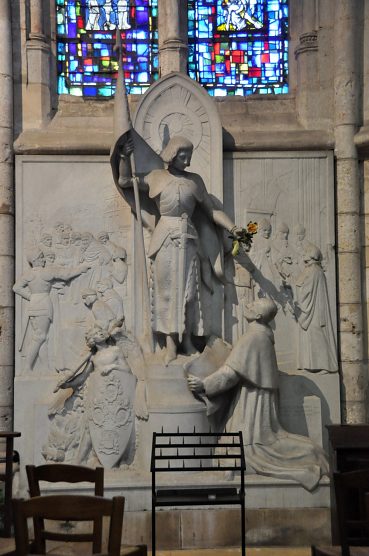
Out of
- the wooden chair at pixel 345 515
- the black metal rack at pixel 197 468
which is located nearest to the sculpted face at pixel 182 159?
the black metal rack at pixel 197 468

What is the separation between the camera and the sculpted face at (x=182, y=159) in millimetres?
9070

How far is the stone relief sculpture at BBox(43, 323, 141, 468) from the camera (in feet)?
28.6

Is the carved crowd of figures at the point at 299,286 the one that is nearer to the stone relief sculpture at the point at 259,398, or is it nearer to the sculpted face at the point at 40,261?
the stone relief sculpture at the point at 259,398

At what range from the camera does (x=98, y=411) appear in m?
8.73

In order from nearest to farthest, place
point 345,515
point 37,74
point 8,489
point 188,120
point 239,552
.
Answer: point 345,515
point 8,489
point 239,552
point 188,120
point 37,74

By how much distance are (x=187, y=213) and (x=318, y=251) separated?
51.2 inches

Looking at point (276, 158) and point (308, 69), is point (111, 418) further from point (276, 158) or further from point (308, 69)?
point (308, 69)

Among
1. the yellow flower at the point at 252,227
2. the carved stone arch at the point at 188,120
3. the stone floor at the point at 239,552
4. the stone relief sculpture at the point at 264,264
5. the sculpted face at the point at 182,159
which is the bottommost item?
the stone floor at the point at 239,552

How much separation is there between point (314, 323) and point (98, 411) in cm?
210

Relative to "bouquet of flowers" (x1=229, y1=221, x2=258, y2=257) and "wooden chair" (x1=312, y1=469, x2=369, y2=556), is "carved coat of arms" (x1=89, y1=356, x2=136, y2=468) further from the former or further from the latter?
"wooden chair" (x1=312, y1=469, x2=369, y2=556)

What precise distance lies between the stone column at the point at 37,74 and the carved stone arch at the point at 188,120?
3.17 feet

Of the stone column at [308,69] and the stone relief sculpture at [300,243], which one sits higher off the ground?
the stone column at [308,69]

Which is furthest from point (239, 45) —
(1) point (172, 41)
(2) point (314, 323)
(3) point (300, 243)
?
(2) point (314, 323)

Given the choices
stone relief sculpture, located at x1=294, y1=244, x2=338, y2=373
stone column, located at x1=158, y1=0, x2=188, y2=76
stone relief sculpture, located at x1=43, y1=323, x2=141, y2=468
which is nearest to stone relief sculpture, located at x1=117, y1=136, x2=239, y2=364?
stone relief sculpture, located at x1=43, y1=323, x2=141, y2=468
